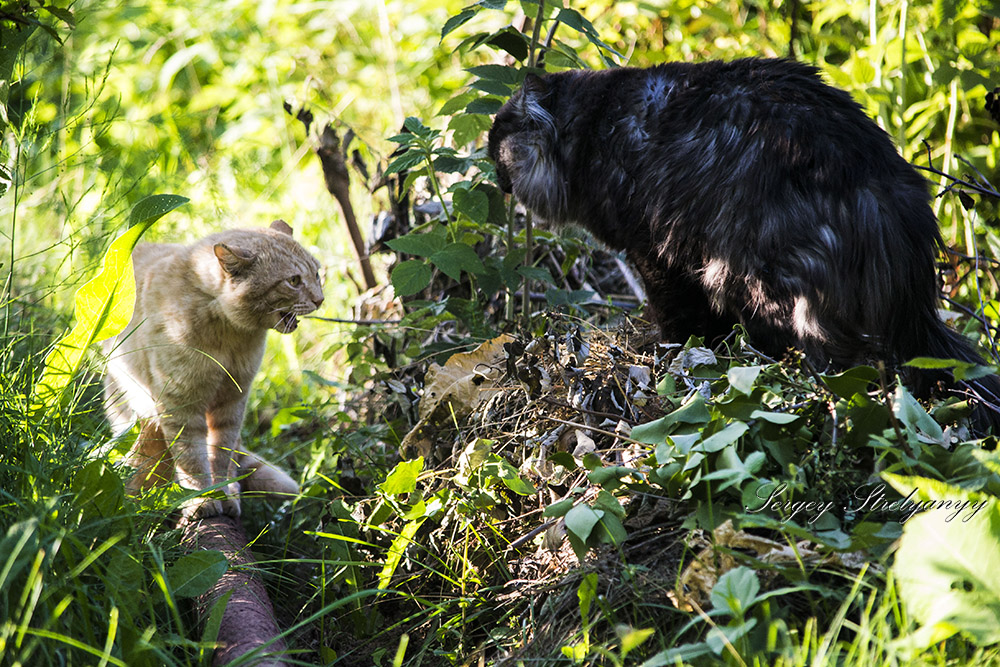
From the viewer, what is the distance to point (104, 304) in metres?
2.10

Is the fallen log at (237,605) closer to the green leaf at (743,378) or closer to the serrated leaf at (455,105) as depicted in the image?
the green leaf at (743,378)

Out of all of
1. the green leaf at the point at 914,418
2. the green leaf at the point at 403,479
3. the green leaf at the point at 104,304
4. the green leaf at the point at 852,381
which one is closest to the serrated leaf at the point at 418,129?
the green leaf at the point at 104,304

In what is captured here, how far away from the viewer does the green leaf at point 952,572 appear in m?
1.27

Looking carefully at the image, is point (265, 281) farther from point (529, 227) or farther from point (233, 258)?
point (529, 227)

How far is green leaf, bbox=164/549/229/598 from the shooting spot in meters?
1.80

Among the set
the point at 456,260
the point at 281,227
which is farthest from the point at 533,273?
the point at 281,227

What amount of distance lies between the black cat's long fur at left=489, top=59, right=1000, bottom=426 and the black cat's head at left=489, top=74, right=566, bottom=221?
124 mm

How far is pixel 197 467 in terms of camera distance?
2.54 meters

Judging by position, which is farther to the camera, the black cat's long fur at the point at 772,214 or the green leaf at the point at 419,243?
the green leaf at the point at 419,243

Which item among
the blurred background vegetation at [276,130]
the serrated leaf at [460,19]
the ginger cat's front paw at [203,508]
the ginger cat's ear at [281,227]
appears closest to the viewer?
the blurred background vegetation at [276,130]

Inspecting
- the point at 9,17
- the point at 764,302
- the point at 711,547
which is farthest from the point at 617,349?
the point at 9,17

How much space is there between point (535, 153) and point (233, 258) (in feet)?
3.69

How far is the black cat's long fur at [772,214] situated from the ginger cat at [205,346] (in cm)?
111

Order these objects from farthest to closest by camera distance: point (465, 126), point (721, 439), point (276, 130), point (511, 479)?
1. point (276, 130)
2. point (465, 126)
3. point (511, 479)
4. point (721, 439)
